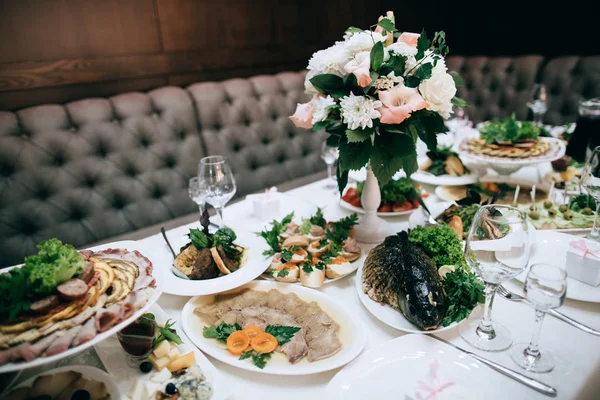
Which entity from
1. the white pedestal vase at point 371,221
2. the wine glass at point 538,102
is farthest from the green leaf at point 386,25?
the wine glass at point 538,102

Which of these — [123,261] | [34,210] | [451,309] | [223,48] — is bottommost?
[34,210]

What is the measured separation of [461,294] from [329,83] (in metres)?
0.75

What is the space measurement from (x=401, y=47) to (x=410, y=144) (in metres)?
0.30

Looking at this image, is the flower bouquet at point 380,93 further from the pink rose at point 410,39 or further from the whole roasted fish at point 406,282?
the whole roasted fish at point 406,282

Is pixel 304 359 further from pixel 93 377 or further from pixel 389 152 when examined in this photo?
pixel 389 152

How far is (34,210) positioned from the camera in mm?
2055

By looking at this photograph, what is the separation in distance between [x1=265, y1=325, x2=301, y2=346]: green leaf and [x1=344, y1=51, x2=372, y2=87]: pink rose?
74cm

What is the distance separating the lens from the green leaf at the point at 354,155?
1.26m

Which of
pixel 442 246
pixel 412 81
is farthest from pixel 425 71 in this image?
pixel 442 246

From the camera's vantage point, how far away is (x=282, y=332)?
1012 mm

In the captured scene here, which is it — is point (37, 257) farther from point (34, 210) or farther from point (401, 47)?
point (34, 210)

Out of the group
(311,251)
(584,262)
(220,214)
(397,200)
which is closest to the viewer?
(584,262)

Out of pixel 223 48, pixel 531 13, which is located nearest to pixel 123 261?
pixel 223 48

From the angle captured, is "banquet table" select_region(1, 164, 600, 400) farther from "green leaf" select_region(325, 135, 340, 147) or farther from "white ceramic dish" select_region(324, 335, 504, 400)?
"green leaf" select_region(325, 135, 340, 147)
